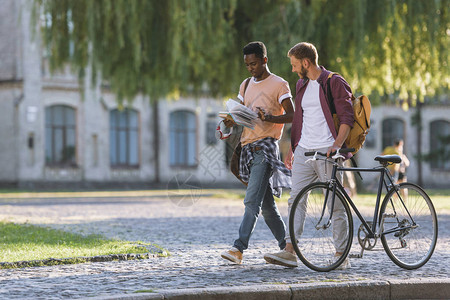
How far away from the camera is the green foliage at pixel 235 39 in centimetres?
1795

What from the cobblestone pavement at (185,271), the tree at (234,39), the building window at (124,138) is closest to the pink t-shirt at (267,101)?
the cobblestone pavement at (185,271)

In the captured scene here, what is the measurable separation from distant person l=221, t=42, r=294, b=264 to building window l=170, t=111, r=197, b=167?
31330 millimetres

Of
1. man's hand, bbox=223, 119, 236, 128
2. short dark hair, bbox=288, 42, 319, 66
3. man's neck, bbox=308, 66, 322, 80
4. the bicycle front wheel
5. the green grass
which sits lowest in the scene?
the green grass

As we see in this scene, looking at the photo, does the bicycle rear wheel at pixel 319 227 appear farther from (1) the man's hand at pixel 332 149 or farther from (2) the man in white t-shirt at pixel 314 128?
(1) the man's hand at pixel 332 149

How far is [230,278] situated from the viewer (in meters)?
6.36

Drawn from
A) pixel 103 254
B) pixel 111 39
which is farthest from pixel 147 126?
pixel 103 254

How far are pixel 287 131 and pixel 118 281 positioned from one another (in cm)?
1796

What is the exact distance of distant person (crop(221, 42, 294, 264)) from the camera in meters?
7.20

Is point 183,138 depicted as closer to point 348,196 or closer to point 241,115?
point 241,115

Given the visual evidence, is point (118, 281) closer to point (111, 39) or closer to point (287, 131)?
point (111, 39)

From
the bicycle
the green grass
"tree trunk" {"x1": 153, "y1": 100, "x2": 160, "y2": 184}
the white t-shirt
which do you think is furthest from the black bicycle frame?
"tree trunk" {"x1": 153, "y1": 100, "x2": 160, "y2": 184}

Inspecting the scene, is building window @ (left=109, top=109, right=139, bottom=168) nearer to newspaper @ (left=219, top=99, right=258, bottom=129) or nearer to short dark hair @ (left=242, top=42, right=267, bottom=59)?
short dark hair @ (left=242, top=42, right=267, bottom=59)

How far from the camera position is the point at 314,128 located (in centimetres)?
707

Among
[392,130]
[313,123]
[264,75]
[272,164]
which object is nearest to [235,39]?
[264,75]
